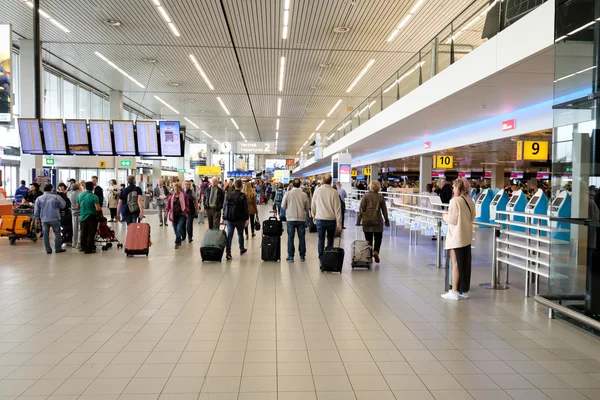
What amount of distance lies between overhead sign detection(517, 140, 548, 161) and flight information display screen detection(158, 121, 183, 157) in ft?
32.0

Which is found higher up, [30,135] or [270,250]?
[30,135]

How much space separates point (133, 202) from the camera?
41.8ft

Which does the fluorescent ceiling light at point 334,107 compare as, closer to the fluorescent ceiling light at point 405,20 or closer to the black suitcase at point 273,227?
the fluorescent ceiling light at point 405,20

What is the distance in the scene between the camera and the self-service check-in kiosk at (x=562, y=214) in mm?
6043

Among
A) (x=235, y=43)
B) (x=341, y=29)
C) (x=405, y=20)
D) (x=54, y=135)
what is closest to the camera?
(x=54, y=135)

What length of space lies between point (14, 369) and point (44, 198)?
7658mm

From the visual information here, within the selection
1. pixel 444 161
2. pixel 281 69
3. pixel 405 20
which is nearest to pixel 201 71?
pixel 281 69

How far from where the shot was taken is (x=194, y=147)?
133ft

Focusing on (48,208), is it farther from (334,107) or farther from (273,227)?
(334,107)

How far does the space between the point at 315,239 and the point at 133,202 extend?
5.20 m

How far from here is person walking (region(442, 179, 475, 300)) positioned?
6902 mm

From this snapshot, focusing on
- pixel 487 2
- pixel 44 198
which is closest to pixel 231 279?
pixel 44 198

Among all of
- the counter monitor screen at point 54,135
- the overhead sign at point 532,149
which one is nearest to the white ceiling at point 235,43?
the counter monitor screen at point 54,135

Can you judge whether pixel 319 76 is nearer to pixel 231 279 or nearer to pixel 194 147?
pixel 231 279
